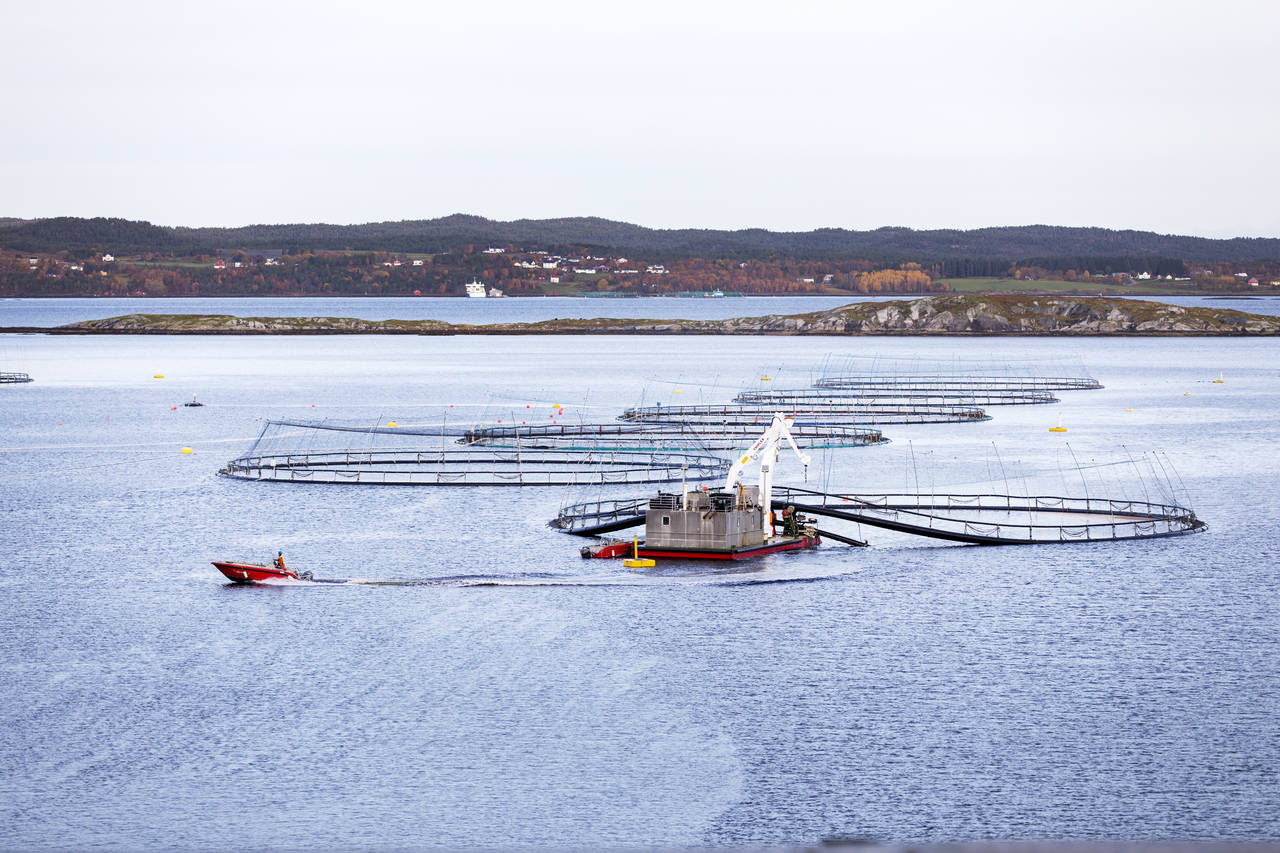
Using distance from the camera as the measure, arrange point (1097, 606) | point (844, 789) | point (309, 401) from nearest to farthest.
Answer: point (844, 789) < point (1097, 606) < point (309, 401)

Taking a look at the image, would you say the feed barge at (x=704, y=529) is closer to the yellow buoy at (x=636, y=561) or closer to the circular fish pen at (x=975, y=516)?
the yellow buoy at (x=636, y=561)

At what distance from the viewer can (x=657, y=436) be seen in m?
126

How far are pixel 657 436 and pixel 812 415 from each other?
24730mm

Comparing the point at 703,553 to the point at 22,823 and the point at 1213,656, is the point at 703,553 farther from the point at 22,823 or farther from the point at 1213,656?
the point at 22,823

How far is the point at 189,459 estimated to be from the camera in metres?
120

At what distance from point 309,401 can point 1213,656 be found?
140459 millimetres

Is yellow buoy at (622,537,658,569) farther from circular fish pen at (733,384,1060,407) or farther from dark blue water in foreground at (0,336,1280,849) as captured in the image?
circular fish pen at (733,384,1060,407)

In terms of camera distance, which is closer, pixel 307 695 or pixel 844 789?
pixel 844 789

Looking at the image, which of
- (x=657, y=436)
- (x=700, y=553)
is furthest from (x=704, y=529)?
(x=657, y=436)

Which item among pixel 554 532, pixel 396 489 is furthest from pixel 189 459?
pixel 554 532

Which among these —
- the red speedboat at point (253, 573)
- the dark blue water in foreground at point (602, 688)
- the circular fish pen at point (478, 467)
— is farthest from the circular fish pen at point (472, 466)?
the red speedboat at point (253, 573)

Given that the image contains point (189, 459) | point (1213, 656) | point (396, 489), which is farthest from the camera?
point (189, 459)

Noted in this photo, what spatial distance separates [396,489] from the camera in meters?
100

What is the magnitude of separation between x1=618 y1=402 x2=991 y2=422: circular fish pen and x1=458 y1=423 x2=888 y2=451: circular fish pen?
5289 millimetres
